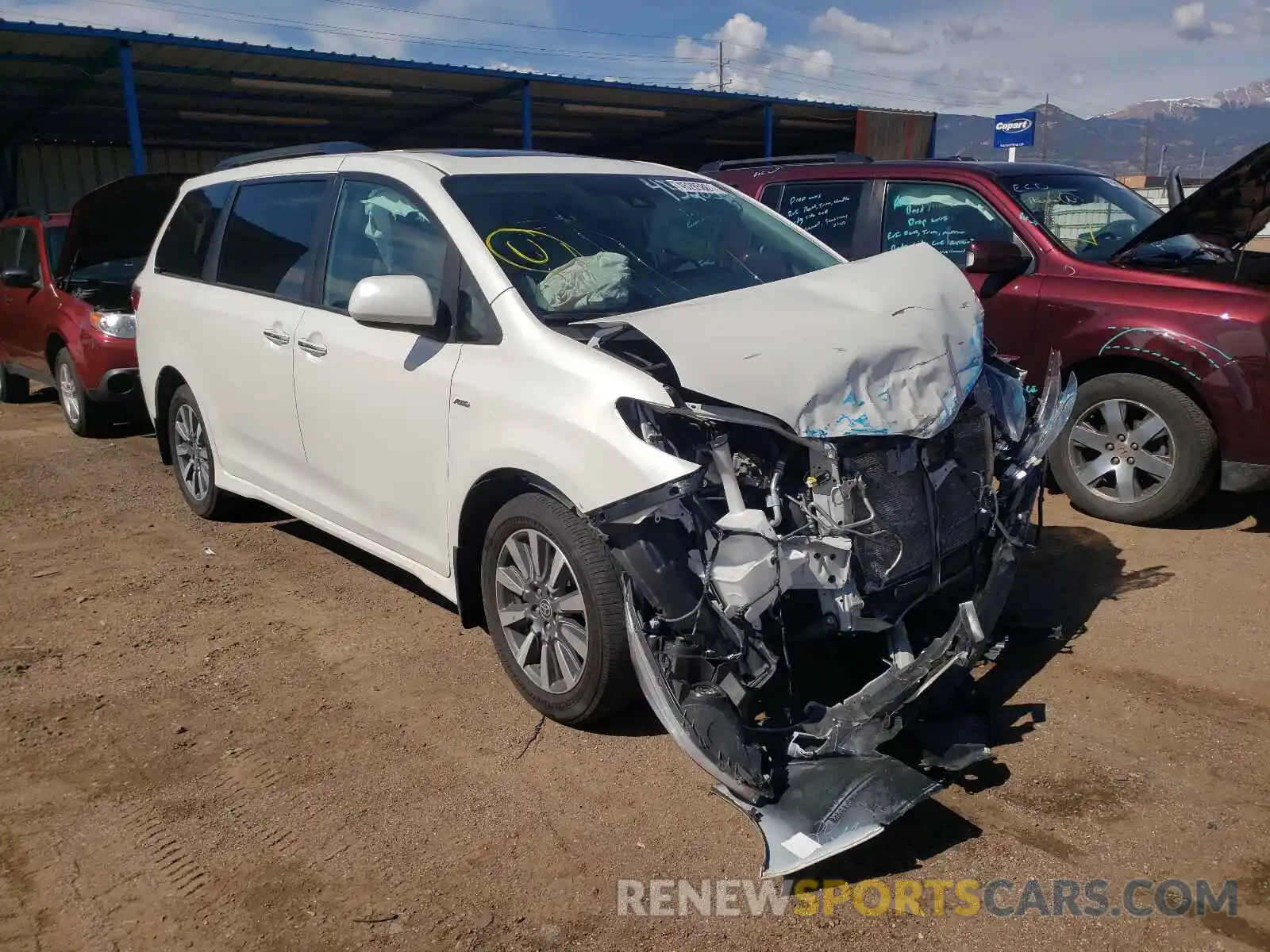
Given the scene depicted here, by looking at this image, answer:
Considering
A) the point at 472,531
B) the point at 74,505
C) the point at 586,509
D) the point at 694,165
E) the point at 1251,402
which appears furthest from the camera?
the point at 694,165

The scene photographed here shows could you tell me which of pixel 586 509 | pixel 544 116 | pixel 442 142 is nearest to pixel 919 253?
pixel 586 509

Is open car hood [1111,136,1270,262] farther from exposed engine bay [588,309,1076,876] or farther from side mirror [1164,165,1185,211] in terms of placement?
exposed engine bay [588,309,1076,876]

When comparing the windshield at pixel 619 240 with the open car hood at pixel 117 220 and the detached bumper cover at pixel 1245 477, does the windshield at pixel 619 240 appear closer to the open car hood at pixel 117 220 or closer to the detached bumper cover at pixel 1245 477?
the detached bumper cover at pixel 1245 477

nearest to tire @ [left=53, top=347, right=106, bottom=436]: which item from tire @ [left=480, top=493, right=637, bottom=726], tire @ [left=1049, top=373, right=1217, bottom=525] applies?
tire @ [left=480, top=493, right=637, bottom=726]

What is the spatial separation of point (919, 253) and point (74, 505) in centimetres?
540

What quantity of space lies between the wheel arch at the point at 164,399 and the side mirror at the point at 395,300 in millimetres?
2541

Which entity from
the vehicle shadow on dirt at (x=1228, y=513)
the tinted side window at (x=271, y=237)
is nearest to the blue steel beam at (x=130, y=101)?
the tinted side window at (x=271, y=237)

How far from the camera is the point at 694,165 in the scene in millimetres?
25750

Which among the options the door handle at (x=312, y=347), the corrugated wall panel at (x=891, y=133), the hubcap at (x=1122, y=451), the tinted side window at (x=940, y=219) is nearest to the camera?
the door handle at (x=312, y=347)

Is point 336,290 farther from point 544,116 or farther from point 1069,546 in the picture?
point 544,116

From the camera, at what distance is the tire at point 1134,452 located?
5121 mm

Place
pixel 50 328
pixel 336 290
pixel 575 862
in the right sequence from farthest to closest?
1. pixel 50 328
2. pixel 336 290
3. pixel 575 862

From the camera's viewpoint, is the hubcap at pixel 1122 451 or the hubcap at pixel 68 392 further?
the hubcap at pixel 68 392

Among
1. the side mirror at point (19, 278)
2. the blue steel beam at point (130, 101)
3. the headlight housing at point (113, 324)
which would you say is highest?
the blue steel beam at point (130, 101)
